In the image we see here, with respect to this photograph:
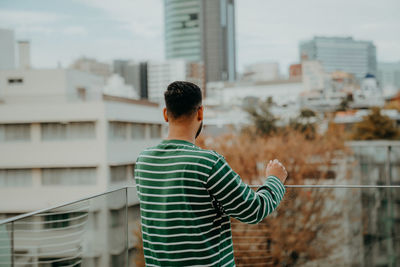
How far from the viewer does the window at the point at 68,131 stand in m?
25.4

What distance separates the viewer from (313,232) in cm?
370

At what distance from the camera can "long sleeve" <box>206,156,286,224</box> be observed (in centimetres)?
96

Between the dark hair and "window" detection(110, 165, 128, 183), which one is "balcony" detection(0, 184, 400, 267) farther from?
"window" detection(110, 165, 128, 183)

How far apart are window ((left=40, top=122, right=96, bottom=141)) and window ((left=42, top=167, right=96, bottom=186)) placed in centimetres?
204

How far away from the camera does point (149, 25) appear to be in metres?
93.9

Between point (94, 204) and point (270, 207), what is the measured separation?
1.14 metres

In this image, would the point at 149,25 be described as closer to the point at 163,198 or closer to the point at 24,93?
the point at 24,93

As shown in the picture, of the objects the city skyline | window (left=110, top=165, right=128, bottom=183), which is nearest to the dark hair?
window (left=110, top=165, right=128, bottom=183)

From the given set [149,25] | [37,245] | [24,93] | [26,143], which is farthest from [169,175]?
[149,25]

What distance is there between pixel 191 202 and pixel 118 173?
86.5 feet

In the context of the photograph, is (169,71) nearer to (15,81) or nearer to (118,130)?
(15,81)

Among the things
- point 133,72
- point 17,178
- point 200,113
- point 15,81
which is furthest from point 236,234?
point 133,72

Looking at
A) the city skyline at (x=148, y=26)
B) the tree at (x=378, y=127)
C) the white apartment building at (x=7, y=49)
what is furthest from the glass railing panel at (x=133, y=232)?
the city skyline at (x=148, y=26)

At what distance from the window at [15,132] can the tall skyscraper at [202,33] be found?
65.1 meters
